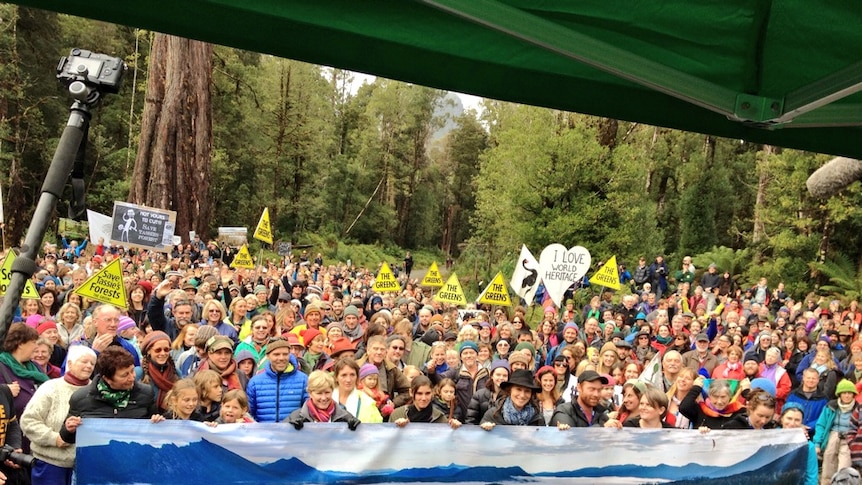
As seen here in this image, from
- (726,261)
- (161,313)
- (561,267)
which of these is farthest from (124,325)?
(726,261)

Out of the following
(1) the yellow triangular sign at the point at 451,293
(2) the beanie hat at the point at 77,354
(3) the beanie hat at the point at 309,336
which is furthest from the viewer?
(1) the yellow triangular sign at the point at 451,293

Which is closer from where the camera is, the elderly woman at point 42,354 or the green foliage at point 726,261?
the elderly woman at point 42,354

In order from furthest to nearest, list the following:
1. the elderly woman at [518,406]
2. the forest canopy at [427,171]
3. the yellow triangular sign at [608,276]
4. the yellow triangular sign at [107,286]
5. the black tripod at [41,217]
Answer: the forest canopy at [427,171], the yellow triangular sign at [608,276], the yellow triangular sign at [107,286], the elderly woman at [518,406], the black tripod at [41,217]

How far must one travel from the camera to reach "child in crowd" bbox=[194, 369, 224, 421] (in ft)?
18.1

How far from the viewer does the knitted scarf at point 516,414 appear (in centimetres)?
572

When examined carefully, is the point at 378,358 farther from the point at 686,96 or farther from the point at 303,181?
the point at 303,181

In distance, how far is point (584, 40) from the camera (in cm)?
142

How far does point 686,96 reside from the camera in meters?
1.49

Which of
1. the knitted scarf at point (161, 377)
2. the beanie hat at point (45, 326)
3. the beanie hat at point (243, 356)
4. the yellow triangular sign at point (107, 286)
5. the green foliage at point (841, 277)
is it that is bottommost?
the knitted scarf at point (161, 377)

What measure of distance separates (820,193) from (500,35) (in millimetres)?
1549

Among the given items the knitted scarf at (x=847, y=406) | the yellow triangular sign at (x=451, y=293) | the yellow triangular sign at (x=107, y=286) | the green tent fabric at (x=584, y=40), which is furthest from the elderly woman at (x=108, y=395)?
the yellow triangular sign at (x=451, y=293)

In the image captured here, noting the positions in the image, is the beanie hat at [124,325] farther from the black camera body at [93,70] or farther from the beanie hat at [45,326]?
the black camera body at [93,70]

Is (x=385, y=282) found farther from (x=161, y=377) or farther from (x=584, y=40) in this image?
(x=584, y=40)

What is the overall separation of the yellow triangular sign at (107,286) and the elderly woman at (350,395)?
381cm
